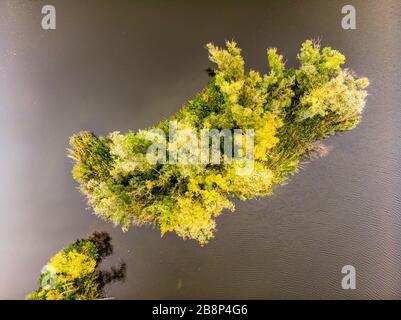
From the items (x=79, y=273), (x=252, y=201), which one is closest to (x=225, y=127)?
(x=252, y=201)

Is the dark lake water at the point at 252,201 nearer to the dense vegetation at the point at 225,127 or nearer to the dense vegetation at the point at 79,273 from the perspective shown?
the dense vegetation at the point at 79,273

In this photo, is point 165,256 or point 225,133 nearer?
point 225,133

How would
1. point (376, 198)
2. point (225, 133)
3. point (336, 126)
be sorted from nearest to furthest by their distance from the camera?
point (225, 133) < point (336, 126) < point (376, 198)

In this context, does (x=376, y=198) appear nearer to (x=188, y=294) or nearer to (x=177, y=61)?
(x=188, y=294)

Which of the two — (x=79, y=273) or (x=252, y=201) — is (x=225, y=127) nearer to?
(x=252, y=201)

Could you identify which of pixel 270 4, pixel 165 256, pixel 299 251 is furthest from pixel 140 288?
pixel 270 4

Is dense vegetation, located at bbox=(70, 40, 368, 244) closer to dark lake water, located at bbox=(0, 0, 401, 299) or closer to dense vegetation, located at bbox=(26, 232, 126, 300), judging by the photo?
dark lake water, located at bbox=(0, 0, 401, 299)

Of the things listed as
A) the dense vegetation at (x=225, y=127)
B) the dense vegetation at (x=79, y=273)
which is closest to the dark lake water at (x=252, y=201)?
the dense vegetation at (x=79, y=273)
